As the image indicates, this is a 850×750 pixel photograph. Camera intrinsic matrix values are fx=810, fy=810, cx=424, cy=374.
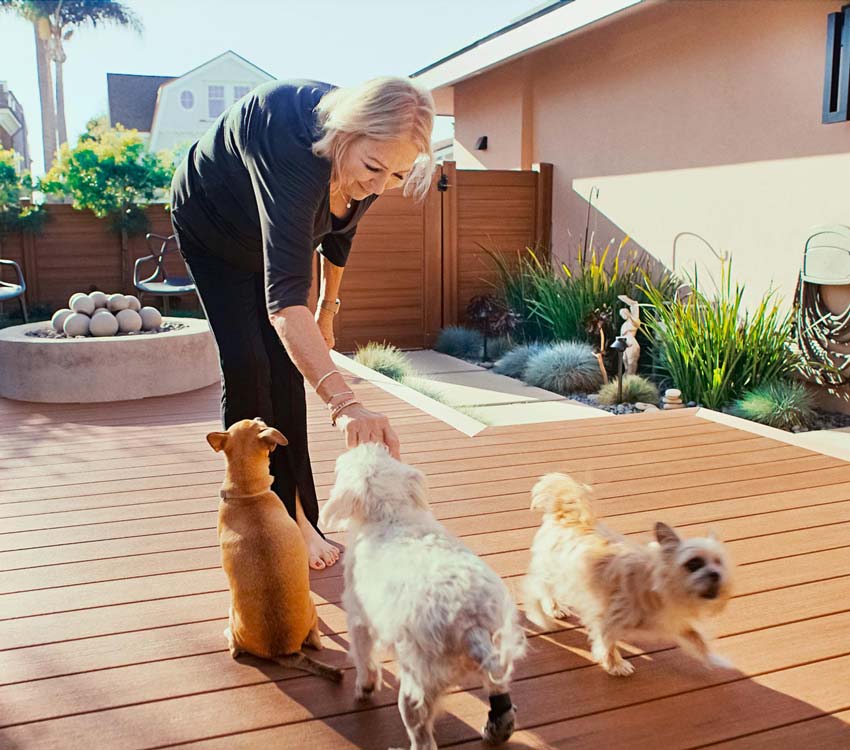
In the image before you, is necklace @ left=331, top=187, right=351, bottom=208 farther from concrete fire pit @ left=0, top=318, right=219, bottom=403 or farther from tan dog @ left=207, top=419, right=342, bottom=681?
concrete fire pit @ left=0, top=318, right=219, bottom=403

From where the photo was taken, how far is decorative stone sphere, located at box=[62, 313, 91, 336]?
541 centimetres

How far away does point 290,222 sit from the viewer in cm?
182

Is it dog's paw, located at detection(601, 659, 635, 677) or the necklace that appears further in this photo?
the necklace

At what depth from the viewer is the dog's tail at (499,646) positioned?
1.38 meters

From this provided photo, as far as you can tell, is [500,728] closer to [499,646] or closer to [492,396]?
[499,646]

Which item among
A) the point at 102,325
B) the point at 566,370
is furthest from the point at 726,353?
the point at 102,325

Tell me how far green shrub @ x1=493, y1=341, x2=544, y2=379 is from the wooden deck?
10.0 feet

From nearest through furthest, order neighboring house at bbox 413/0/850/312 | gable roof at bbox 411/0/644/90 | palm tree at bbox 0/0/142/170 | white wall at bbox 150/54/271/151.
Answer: neighboring house at bbox 413/0/850/312 < gable roof at bbox 411/0/644/90 < palm tree at bbox 0/0/142/170 < white wall at bbox 150/54/271/151

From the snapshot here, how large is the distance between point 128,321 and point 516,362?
331 centimetres

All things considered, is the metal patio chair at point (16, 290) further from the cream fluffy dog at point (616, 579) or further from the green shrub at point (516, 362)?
the cream fluffy dog at point (616, 579)

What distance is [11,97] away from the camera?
93.4 ft

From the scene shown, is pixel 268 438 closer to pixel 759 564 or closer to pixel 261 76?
pixel 759 564

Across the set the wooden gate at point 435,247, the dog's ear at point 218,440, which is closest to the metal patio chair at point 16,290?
the wooden gate at point 435,247

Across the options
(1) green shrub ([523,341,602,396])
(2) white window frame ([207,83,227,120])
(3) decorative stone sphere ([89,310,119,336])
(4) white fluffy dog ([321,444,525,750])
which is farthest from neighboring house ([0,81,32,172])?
(4) white fluffy dog ([321,444,525,750])
